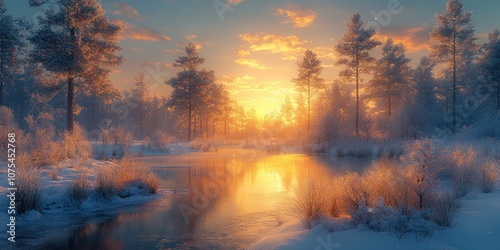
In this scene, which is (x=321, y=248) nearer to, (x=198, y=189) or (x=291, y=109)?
(x=198, y=189)

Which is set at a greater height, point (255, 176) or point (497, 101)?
point (497, 101)

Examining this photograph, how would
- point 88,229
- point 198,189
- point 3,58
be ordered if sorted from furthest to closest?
point 3,58 < point 198,189 < point 88,229

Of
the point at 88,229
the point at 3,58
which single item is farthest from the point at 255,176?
the point at 3,58

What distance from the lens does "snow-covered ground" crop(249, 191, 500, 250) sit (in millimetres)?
5461

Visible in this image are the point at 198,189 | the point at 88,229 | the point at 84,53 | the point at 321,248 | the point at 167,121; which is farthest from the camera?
the point at 167,121

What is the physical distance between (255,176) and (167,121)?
3278 inches

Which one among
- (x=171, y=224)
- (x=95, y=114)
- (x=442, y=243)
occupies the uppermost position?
(x=95, y=114)

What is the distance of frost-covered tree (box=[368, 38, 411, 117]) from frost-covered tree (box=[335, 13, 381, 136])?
8717 mm

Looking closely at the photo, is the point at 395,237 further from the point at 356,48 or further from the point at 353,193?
the point at 356,48

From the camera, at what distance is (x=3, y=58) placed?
2941 centimetres

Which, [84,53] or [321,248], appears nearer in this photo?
[321,248]

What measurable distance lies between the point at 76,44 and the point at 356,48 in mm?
28656

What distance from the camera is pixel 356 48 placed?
1515 inches

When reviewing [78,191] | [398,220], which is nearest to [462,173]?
[398,220]
